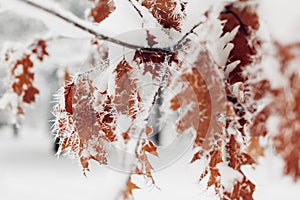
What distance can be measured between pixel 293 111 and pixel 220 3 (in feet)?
0.46

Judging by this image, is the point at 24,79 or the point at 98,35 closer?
the point at 98,35

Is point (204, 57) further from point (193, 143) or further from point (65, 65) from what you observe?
point (65, 65)

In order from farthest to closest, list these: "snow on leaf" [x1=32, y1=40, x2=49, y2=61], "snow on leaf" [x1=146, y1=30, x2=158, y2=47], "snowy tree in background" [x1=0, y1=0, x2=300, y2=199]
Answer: "snow on leaf" [x1=32, y1=40, x2=49, y2=61], "snow on leaf" [x1=146, y1=30, x2=158, y2=47], "snowy tree in background" [x1=0, y1=0, x2=300, y2=199]

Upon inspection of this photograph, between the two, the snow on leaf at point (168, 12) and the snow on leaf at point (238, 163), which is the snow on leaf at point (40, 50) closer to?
the snow on leaf at point (168, 12)

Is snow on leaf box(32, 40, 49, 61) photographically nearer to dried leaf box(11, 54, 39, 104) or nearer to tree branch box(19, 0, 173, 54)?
dried leaf box(11, 54, 39, 104)

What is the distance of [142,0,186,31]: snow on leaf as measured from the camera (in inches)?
21.0

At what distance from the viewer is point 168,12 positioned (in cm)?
54

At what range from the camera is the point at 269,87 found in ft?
1.39

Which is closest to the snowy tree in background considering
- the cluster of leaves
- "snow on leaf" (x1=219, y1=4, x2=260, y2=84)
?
"snow on leaf" (x1=219, y1=4, x2=260, y2=84)

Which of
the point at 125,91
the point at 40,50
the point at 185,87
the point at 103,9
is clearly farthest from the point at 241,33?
the point at 40,50

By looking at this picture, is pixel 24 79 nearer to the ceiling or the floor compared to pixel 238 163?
nearer to the ceiling

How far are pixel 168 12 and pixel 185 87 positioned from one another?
4.0 inches

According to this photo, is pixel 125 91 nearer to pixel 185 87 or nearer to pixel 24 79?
pixel 185 87

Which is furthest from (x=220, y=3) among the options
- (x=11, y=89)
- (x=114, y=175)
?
(x=11, y=89)
